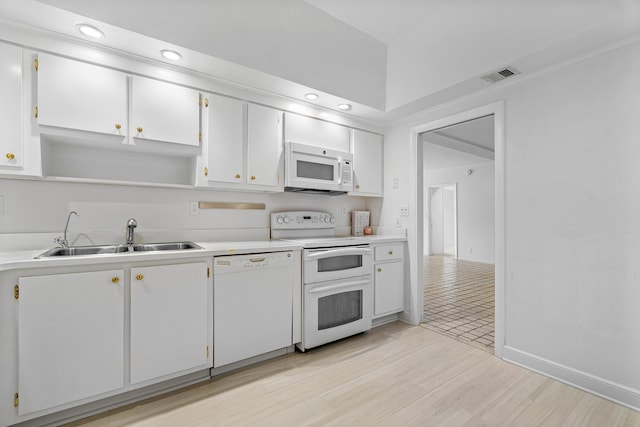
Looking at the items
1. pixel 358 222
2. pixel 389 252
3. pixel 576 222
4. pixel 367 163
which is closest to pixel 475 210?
pixel 358 222

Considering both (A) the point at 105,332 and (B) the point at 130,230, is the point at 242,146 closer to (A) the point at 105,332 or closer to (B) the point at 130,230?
(B) the point at 130,230

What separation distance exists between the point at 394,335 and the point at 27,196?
314 cm

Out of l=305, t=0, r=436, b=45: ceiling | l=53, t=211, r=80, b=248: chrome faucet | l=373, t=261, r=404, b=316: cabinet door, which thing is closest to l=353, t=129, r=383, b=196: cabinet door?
l=373, t=261, r=404, b=316: cabinet door

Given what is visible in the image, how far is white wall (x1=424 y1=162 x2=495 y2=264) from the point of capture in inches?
267

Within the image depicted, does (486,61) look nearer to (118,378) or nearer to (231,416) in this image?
(231,416)

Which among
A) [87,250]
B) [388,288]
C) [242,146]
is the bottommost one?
[388,288]

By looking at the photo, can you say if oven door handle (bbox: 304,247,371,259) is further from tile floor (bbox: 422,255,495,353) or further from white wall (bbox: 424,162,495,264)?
white wall (bbox: 424,162,495,264)

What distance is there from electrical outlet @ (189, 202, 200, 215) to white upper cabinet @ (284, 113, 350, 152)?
1025mm

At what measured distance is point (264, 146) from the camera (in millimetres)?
2545

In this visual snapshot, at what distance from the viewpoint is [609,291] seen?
182cm

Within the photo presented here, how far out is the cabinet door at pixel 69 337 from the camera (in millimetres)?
1454

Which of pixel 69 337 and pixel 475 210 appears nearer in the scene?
pixel 69 337

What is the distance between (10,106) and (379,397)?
286 cm

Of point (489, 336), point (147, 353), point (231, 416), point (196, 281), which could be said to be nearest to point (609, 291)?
point (489, 336)
